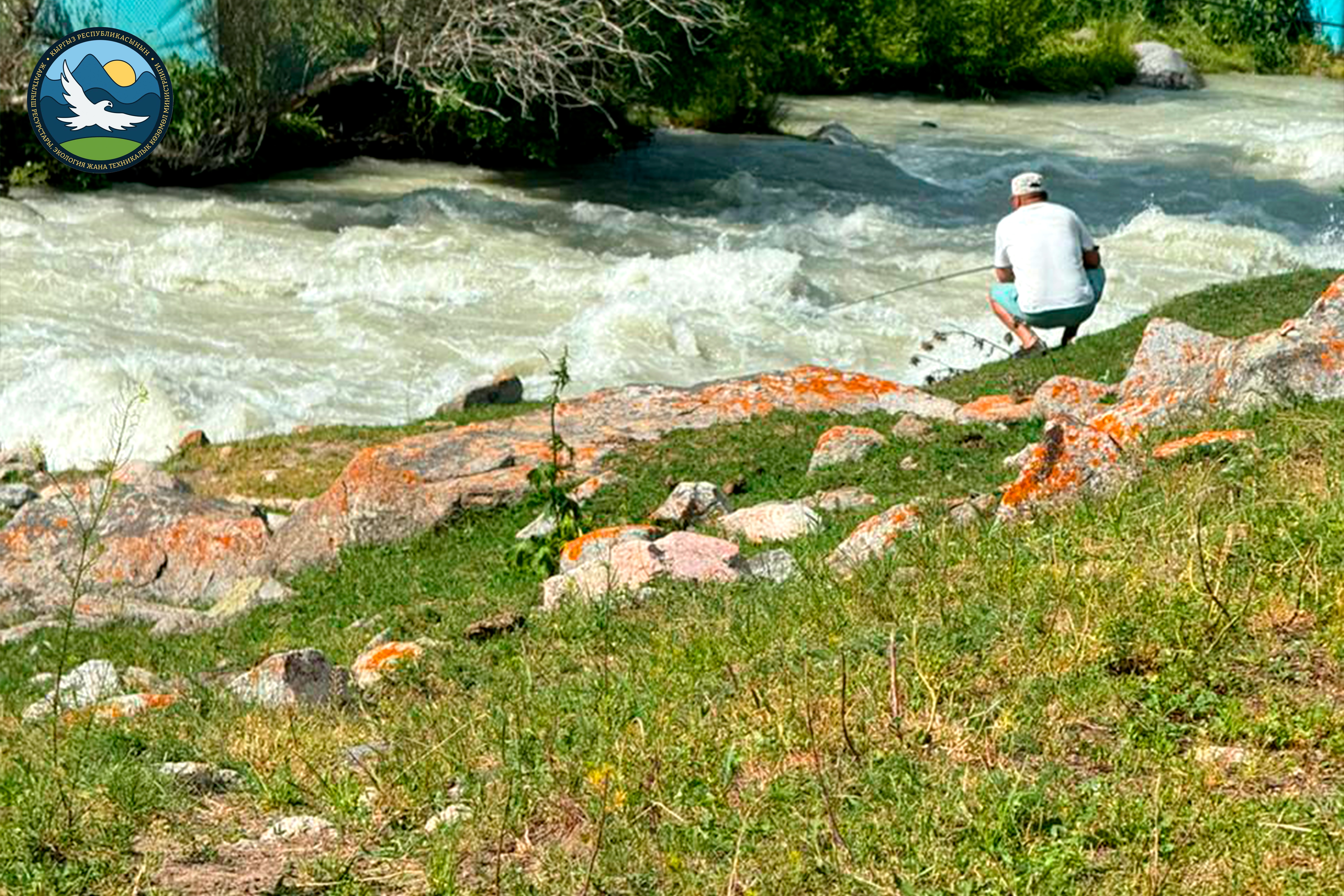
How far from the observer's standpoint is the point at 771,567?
22.3 feet

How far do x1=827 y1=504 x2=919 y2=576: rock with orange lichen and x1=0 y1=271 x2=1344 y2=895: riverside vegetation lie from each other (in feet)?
0.33

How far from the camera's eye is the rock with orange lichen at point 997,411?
961 centimetres

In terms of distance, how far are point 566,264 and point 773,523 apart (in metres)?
11.6

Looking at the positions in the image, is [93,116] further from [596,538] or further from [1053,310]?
[596,538]

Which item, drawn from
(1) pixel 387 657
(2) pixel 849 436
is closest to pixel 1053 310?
(2) pixel 849 436

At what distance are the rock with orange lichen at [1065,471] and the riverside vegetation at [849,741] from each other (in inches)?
5.8

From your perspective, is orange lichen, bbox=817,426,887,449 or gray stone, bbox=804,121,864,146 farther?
gray stone, bbox=804,121,864,146

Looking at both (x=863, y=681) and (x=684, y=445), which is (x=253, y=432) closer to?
(x=684, y=445)

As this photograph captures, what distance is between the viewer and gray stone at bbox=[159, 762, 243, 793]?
4.55 metres

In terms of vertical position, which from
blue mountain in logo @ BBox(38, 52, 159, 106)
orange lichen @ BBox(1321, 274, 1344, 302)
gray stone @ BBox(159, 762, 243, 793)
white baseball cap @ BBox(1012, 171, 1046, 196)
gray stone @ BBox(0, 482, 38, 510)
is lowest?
gray stone @ BBox(0, 482, 38, 510)

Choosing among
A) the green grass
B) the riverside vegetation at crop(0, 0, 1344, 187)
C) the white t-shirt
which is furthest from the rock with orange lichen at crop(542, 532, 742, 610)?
the riverside vegetation at crop(0, 0, 1344, 187)

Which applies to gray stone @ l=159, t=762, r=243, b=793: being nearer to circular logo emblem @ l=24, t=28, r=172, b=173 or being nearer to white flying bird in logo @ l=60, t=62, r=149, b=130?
circular logo emblem @ l=24, t=28, r=172, b=173

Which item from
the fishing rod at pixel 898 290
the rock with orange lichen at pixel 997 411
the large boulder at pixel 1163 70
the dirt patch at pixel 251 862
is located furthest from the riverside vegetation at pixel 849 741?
the large boulder at pixel 1163 70

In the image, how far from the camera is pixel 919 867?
363 cm
